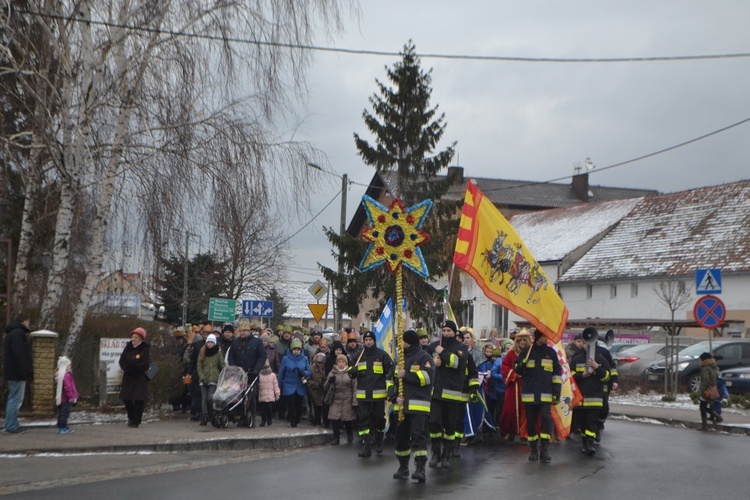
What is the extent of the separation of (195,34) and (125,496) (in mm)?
7805

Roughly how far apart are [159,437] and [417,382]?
16.3 feet

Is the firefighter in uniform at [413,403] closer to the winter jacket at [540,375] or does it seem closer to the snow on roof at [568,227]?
the winter jacket at [540,375]

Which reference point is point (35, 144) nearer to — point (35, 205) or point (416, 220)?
point (35, 205)

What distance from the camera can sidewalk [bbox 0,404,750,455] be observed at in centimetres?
1370

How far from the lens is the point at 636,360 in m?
29.0

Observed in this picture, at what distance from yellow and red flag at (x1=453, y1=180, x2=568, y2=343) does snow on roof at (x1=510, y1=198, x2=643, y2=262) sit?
37394 millimetres

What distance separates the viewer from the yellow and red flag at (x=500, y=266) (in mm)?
14375

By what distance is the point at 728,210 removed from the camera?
45.2 metres

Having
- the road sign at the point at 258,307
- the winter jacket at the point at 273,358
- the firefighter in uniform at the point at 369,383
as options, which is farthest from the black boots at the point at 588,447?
the road sign at the point at 258,307

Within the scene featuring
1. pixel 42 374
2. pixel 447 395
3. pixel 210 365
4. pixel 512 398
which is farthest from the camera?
pixel 210 365

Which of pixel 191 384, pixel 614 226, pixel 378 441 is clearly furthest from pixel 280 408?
pixel 614 226

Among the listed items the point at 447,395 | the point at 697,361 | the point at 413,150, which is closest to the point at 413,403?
the point at 447,395

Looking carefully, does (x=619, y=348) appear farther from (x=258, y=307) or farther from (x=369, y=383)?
(x=369, y=383)

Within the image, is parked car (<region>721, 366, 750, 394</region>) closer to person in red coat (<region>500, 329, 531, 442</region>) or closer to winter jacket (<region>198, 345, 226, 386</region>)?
person in red coat (<region>500, 329, 531, 442</region>)
